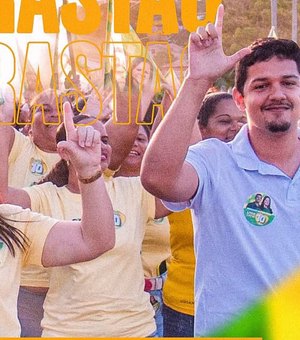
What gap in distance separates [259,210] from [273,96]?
10.5 inches

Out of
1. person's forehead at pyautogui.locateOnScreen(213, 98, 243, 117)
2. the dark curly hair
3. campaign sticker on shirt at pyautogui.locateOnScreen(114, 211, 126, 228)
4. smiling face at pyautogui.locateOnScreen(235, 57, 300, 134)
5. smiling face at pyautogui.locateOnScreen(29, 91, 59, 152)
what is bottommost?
campaign sticker on shirt at pyautogui.locateOnScreen(114, 211, 126, 228)

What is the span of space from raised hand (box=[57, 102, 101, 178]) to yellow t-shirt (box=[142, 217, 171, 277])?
104 centimetres

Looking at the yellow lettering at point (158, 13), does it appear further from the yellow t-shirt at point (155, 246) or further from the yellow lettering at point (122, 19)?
the yellow t-shirt at point (155, 246)

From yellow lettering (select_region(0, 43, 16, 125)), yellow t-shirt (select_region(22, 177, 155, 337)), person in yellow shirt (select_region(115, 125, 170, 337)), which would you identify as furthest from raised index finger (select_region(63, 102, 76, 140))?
person in yellow shirt (select_region(115, 125, 170, 337))

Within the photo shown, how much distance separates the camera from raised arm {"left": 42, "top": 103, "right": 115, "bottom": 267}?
6.54 feet

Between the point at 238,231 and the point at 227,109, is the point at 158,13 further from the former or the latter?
the point at 238,231

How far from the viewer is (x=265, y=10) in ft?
37.4

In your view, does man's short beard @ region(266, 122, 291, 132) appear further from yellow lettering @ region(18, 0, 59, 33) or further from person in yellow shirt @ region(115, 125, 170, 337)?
yellow lettering @ region(18, 0, 59, 33)

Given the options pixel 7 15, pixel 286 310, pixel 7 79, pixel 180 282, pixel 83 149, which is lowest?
pixel 180 282

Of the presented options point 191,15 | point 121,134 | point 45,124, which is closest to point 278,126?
point 121,134

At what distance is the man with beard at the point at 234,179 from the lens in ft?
6.18

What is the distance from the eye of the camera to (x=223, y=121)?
3.37 m

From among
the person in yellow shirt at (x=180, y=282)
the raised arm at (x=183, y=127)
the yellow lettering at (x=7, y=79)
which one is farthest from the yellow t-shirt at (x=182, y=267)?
the raised arm at (x=183, y=127)

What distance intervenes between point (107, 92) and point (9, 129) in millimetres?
557
